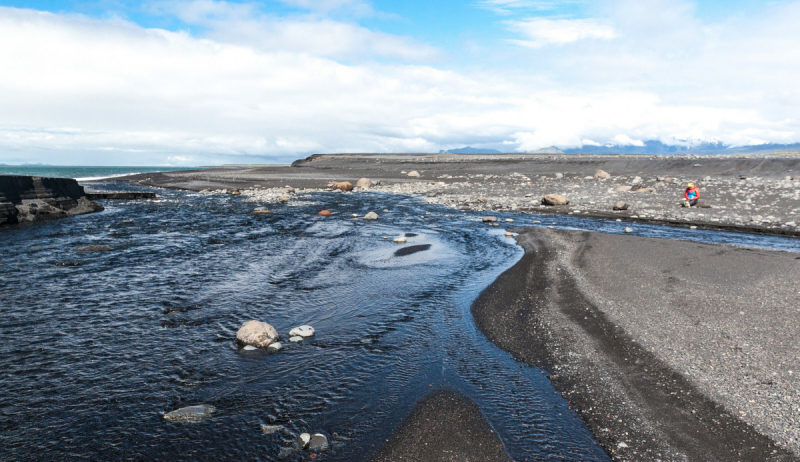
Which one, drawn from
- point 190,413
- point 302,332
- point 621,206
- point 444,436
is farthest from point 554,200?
point 190,413

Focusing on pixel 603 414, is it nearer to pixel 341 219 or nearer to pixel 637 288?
pixel 637 288

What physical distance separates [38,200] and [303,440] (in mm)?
29091

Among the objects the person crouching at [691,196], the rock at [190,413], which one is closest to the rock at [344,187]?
the person crouching at [691,196]

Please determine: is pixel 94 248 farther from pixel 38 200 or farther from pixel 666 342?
pixel 666 342

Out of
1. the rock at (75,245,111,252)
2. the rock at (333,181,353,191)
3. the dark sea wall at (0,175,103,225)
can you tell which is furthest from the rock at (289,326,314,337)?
the rock at (333,181,353,191)

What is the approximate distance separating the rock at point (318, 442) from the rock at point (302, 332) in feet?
11.8

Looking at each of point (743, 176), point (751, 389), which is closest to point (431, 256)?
point (751, 389)

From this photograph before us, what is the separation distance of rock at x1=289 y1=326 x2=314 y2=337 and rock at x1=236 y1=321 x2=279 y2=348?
40 centimetres

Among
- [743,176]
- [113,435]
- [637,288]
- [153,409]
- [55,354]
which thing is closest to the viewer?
[113,435]

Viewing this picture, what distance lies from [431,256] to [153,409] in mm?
12432

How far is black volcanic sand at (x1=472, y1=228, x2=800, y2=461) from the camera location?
Result: 6074 millimetres

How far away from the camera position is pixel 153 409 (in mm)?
6695

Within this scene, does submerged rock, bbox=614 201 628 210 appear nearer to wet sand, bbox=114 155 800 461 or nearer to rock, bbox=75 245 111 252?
wet sand, bbox=114 155 800 461

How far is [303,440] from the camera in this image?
5.98 m
